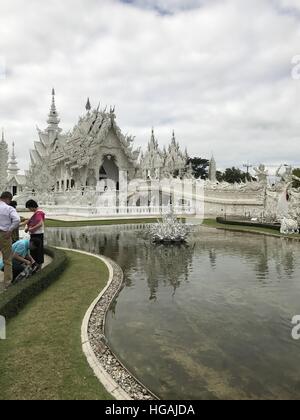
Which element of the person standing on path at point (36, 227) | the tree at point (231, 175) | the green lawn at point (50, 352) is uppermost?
the tree at point (231, 175)

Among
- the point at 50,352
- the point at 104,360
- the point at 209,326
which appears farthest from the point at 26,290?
the point at 209,326

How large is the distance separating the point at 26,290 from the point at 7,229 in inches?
47.2

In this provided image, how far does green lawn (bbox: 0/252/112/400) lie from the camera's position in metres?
3.57

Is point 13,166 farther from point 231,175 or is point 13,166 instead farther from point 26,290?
point 26,290

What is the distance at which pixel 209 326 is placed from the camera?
17.8 ft

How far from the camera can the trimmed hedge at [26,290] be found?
5.66m

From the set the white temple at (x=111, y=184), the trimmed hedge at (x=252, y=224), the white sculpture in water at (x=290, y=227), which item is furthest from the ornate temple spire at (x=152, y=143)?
the white sculpture in water at (x=290, y=227)

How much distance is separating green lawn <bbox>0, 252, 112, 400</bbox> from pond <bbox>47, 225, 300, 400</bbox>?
0.56m

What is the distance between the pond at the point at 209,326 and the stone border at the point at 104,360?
0.39 feet

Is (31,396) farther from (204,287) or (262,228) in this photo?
(262,228)
